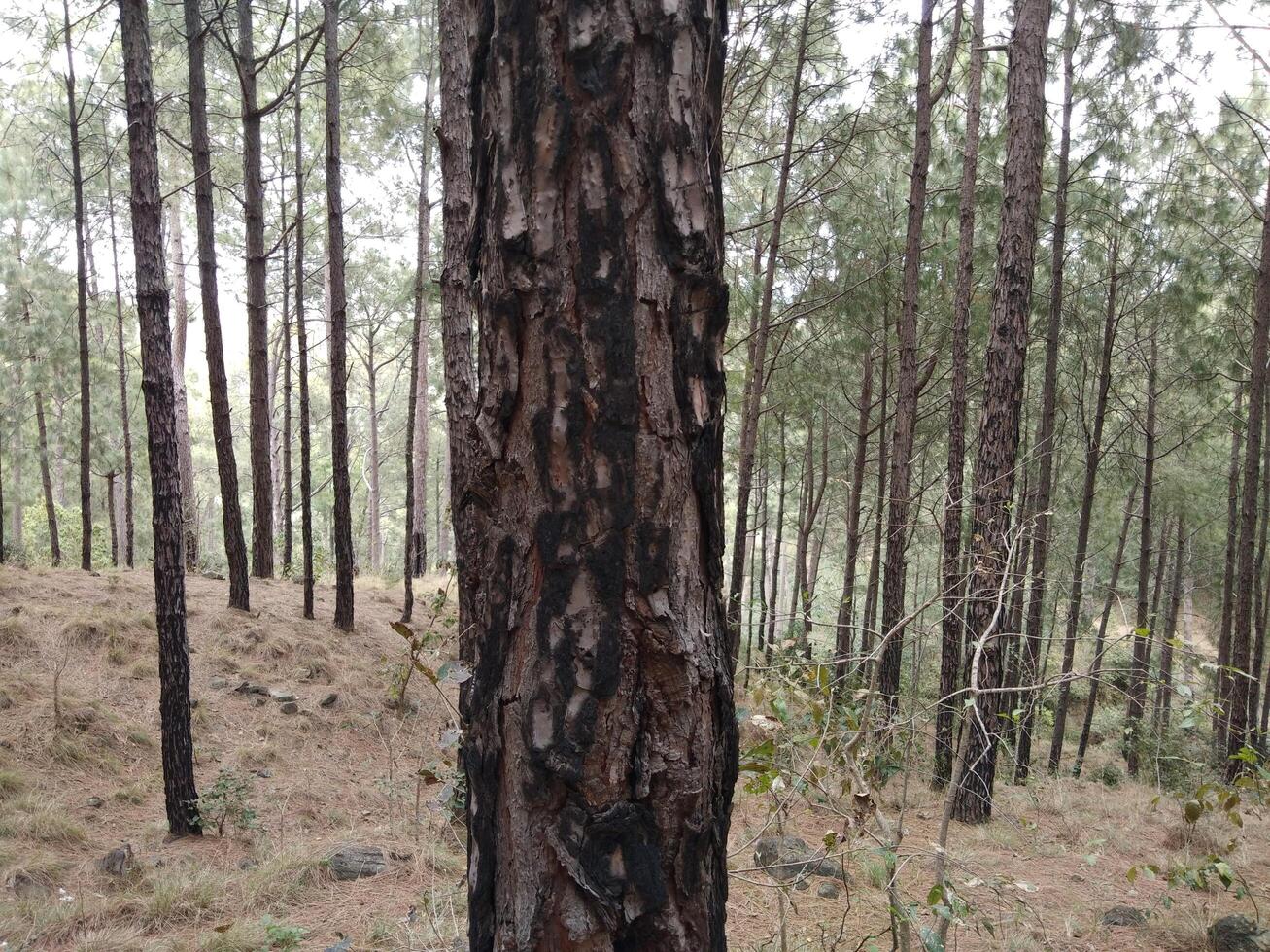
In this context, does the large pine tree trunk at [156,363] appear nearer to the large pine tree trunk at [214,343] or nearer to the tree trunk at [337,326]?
the tree trunk at [337,326]

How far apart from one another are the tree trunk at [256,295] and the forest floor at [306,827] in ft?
5.39

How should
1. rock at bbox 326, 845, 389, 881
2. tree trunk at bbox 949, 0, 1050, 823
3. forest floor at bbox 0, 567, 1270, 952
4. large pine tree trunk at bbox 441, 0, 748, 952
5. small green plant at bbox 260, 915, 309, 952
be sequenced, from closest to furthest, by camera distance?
large pine tree trunk at bbox 441, 0, 748, 952 → small green plant at bbox 260, 915, 309, 952 → forest floor at bbox 0, 567, 1270, 952 → rock at bbox 326, 845, 389, 881 → tree trunk at bbox 949, 0, 1050, 823

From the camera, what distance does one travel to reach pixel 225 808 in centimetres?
494

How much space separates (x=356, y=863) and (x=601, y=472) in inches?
165

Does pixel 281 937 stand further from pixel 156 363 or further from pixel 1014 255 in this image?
pixel 1014 255

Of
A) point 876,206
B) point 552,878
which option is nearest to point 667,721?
point 552,878

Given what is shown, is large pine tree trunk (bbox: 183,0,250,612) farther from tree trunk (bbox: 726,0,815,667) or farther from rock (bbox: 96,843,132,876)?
tree trunk (bbox: 726,0,815,667)

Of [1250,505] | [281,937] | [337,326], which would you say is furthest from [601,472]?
[1250,505]

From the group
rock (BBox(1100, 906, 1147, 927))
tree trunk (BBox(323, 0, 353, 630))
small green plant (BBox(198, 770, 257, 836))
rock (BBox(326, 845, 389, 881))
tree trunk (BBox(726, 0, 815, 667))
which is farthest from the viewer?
tree trunk (BBox(726, 0, 815, 667))

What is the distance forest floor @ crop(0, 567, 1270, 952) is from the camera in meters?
3.50

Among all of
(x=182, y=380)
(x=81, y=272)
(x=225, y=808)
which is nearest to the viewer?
(x=225, y=808)

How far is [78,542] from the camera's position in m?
19.0

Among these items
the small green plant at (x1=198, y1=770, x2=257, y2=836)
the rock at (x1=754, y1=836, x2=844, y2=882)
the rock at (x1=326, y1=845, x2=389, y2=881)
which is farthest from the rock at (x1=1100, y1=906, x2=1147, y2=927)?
the small green plant at (x1=198, y1=770, x2=257, y2=836)

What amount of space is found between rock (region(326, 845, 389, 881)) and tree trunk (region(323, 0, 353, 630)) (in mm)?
4477
